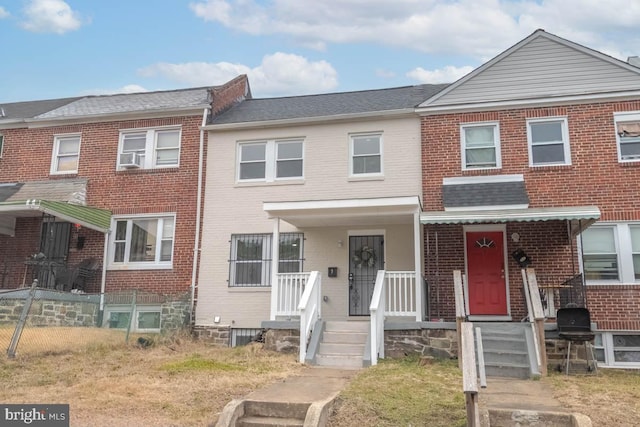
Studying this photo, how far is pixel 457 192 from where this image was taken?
1255 cm

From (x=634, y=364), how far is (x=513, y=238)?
3548mm

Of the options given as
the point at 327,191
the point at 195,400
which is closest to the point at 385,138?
the point at 327,191

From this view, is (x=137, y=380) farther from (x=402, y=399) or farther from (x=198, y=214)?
(x=198, y=214)

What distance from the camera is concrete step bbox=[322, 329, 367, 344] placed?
34.6ft

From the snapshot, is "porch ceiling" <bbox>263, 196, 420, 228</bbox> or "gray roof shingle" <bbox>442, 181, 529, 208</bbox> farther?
"gray roof shingle" <bbox>442, 181, 529, 208</bbox>

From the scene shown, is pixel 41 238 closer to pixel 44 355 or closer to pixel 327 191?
pixel 44 355

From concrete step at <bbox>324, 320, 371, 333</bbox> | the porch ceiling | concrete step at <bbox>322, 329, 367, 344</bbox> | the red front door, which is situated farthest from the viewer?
the red front door

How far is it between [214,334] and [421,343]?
5598 mm

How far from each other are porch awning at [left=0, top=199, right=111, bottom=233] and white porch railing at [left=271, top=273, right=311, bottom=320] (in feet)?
18.4

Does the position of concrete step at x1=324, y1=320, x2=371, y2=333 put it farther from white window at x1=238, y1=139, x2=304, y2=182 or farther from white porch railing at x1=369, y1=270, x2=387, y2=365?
white window at x1=238, y1=139, x2=304, y2=182

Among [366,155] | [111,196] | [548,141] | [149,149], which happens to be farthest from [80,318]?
[548,141]

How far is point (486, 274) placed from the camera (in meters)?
12.4

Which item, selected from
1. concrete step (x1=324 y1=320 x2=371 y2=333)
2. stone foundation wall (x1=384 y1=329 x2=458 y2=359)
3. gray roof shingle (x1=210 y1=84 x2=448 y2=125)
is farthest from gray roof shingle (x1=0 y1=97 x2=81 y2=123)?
stone foundation wall (x1=384 y1=329 x2=458 y2=359)

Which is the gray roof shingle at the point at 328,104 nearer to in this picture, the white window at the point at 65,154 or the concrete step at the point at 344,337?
the white window at the point at 65,154
